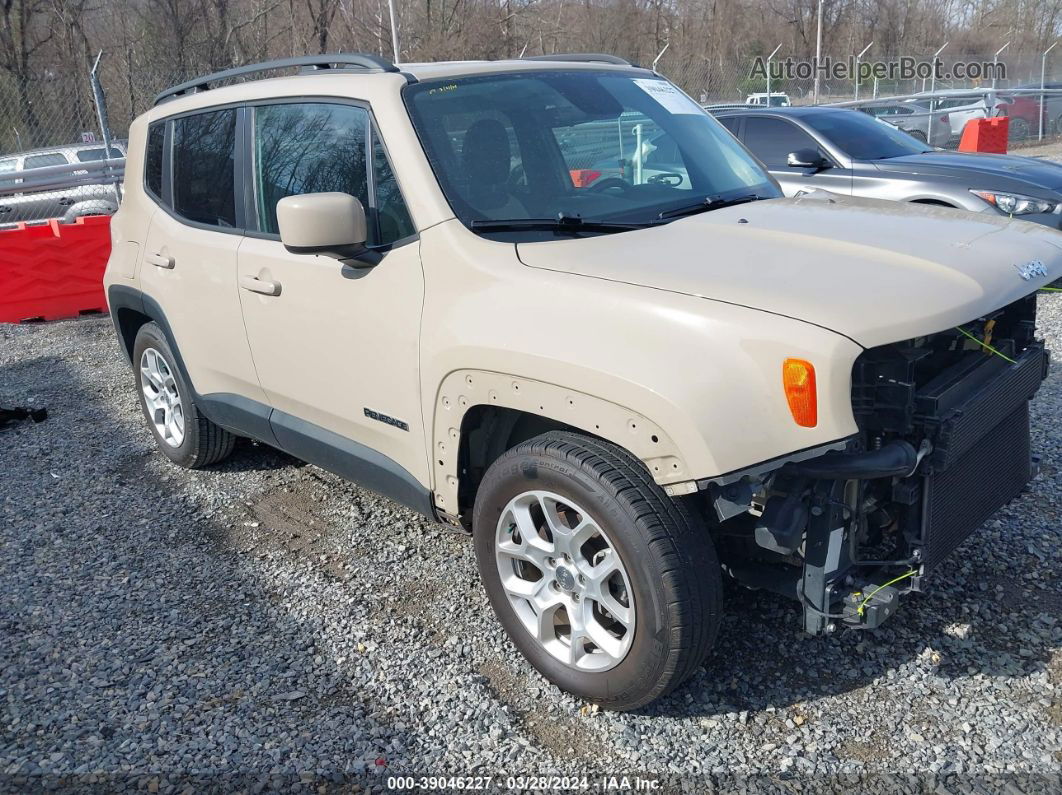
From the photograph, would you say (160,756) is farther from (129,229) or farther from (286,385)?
(129,229)

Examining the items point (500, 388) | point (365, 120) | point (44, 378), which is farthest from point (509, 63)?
point (44, 378)

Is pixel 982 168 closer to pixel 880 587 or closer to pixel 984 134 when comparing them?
pixel 880 587

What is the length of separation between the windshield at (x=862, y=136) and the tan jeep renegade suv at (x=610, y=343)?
517 centimetres

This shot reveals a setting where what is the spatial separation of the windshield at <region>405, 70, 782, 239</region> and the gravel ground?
1.58 metres

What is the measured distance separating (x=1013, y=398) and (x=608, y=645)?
5.18ft

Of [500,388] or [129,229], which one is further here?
[129,229]

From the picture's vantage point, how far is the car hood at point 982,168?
8.02 m

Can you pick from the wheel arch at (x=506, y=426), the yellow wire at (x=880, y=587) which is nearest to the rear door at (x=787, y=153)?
the wheel arch at (x=506, y=426)

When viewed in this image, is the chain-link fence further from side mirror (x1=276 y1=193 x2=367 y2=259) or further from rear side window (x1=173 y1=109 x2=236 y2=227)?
side mirror (x1=276 y1=193 x2=367 y2=259)

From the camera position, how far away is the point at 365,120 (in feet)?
11.5

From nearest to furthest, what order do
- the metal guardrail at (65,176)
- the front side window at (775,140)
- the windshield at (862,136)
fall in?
the windshield at (862,136) → the front side window at (775,140) → the metal guardrail at (65,176)

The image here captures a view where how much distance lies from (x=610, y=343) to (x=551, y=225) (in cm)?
73

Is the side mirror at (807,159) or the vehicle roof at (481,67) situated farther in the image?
the side mirror at (807,159)

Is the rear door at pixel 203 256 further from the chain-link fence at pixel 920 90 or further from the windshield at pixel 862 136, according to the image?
the chain-link fence at pixel 920 90
